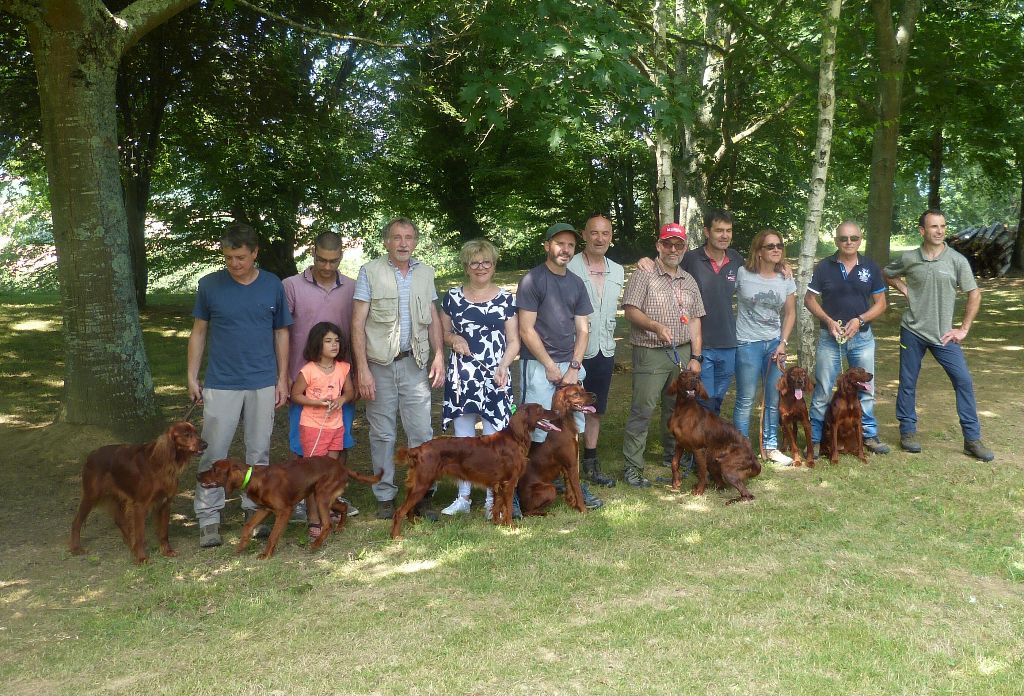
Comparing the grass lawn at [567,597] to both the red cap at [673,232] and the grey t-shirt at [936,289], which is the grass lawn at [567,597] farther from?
the red cap at [673,232]

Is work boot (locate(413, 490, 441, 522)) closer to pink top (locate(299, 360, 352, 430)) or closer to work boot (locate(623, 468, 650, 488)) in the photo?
pink top (locate(299, 360, 352, 430))

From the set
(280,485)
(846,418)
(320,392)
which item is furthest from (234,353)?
(846,418)

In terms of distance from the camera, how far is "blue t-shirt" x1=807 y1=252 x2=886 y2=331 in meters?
7.24

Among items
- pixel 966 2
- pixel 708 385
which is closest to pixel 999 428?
pixel 708 385

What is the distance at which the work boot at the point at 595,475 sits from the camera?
21.9 ft

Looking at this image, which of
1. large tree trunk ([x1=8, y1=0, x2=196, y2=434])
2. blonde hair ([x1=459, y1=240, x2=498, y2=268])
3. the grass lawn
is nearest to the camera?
the grass lawn

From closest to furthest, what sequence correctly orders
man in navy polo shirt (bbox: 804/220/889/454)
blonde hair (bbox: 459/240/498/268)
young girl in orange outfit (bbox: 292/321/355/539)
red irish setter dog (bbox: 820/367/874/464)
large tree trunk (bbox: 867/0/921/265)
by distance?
young girl in orange outfit (bbox: 292/321/355/539) → blonde hair (bbox: 459/240/498/268) → red irish setter dog (bbox: 820/367/874/464) → man in navy polo shirt (bbox: 804/220/889/454) → large tree trunk (bbox: 867/0/921/265)

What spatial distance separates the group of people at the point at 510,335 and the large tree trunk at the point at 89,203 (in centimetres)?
136

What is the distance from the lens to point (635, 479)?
6.68 meters

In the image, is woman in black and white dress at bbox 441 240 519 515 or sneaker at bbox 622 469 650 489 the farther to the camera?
sneaker at bbox 622 469 650 489

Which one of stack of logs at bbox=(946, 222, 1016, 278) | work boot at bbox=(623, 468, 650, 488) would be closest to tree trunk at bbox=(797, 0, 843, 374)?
work boot at bbox=(623, 468, 650, 488)

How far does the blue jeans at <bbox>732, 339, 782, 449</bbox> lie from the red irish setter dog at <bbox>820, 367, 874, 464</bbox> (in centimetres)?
48

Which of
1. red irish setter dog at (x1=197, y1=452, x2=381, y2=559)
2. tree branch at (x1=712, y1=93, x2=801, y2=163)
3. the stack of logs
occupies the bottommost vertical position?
red irish setter dog at (x1=197, y1=452, x2=381, y2=559)

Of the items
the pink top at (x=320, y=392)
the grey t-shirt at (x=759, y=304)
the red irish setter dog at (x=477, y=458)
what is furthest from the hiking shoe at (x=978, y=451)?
the pink top at (x=320, y=392)
